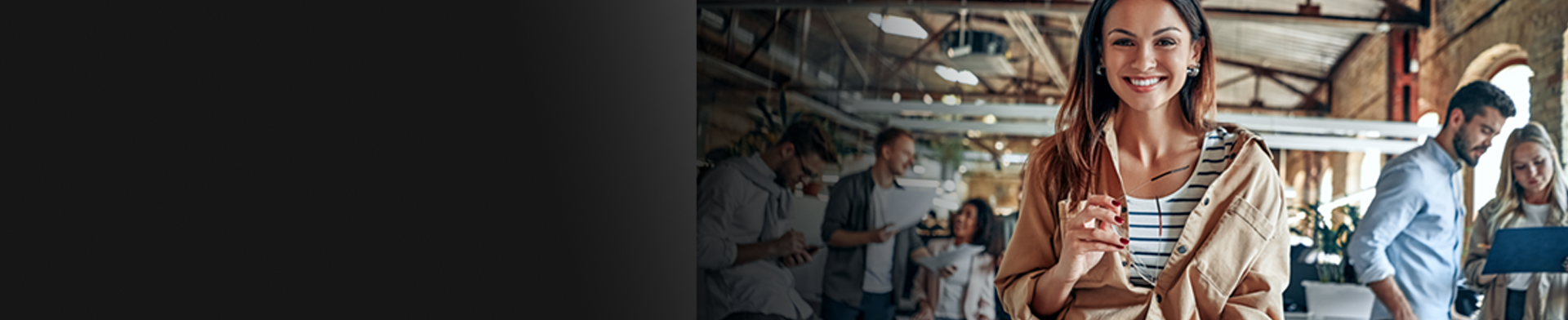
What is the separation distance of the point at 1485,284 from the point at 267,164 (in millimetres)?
3699

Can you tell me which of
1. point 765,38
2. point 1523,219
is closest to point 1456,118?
point 1523,219

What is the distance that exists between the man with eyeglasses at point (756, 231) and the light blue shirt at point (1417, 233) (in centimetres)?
193

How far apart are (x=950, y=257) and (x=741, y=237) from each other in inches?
33.7

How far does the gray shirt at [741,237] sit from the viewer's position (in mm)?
3797

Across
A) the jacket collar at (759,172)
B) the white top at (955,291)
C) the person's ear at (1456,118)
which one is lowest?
the white top at (955,291)

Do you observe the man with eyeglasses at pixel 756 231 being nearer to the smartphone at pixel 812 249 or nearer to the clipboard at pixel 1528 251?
the smartphone at pixel 812 249

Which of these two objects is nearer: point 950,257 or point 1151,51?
point 1151,51

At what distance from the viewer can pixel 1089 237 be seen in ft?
6.98

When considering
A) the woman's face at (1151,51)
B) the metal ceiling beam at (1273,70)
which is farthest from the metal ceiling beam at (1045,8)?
the woman's face at (1151,51)

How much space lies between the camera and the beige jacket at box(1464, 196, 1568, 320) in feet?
10.2

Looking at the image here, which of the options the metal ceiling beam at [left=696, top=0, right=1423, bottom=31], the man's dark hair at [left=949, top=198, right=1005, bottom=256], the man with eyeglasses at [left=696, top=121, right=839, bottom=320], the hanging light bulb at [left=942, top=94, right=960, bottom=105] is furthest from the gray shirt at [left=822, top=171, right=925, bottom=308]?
the metal ceiling beam at [left=696, top=0, right=1423, bottom=31]

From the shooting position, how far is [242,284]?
753mm

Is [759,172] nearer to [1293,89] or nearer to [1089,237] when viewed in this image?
[1089,237]

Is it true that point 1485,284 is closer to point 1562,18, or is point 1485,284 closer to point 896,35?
point 1562,18
